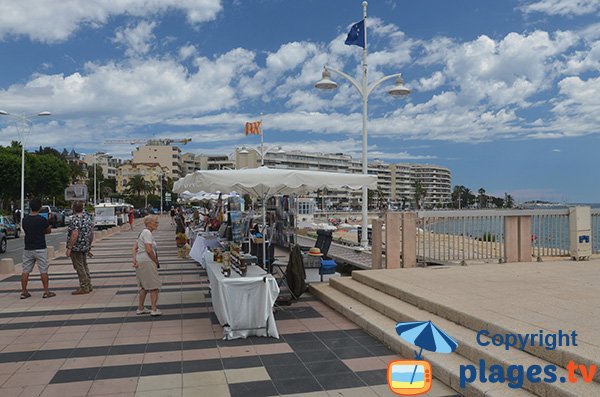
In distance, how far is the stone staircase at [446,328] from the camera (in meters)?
4.03

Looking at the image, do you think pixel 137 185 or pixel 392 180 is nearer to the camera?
pixel 137 185

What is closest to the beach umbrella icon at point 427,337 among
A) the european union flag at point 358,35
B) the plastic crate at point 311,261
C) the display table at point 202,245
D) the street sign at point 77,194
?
the plastic crate at point 311,261

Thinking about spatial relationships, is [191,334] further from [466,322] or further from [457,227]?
[457,227]

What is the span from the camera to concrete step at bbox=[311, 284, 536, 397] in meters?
4.14

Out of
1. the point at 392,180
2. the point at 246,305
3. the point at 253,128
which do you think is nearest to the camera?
the point at 246,305

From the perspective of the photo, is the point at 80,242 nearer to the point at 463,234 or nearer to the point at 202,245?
the point at 202,245

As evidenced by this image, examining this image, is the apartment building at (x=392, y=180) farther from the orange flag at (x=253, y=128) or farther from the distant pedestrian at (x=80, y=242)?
the distant pedestrian at (x=80, y=242)

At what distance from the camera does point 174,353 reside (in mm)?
5648

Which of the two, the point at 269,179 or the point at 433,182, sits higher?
the point at 433,182

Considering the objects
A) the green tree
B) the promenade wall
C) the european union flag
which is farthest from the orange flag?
the green tree

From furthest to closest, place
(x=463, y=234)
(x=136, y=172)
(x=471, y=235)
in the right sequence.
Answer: (x=136, y=172)
(x=471, y=235)
(x=463, y=234)

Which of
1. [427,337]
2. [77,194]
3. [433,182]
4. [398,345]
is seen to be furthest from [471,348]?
[433,182]

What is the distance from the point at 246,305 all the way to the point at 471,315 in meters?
2.84

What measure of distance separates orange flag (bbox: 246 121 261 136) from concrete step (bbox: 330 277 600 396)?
71.5 ft
